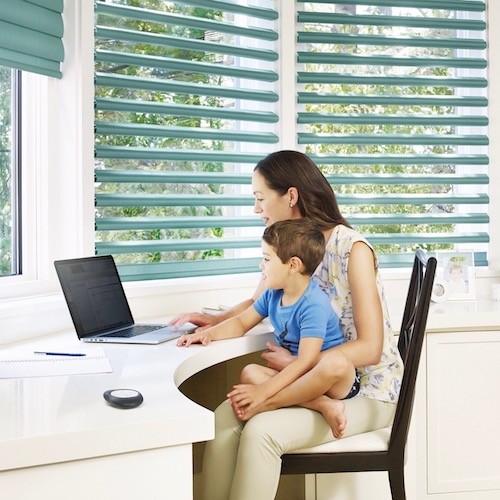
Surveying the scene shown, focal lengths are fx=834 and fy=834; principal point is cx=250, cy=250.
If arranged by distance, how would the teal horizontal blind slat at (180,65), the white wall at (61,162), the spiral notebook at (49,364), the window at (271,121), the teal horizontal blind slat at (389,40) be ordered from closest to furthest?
the spiral notebook at (49,364) < the white wall at (61,162) < the teal horizontal blind slat at (180,65) < the window at (271,121) < the teal horizontal blind slat at (389,40)

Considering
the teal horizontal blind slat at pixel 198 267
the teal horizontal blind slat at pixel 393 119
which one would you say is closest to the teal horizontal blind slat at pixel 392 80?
the teal horizontal blind slat at pixel 393 119

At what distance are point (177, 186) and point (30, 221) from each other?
603 mm

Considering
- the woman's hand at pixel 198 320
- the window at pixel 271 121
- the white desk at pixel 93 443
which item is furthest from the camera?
the window at pixel 271 121

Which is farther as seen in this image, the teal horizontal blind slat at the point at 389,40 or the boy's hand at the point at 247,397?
the teal horizontal blind slat at the point at 389,40

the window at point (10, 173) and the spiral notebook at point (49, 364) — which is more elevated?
the window at point (10, 173)

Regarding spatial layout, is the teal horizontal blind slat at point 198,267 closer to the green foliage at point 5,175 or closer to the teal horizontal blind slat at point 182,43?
the green foliage at point 5,175

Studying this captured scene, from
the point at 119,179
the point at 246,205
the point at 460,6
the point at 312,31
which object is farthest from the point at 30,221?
the point at 460,6

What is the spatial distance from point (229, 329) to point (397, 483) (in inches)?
24.7

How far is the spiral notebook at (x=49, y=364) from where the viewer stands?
1.82 m

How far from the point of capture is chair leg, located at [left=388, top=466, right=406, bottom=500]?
2.15 meters

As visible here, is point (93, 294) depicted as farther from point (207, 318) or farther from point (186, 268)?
point (186, 268)

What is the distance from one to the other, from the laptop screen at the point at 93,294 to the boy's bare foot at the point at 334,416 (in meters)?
0.72

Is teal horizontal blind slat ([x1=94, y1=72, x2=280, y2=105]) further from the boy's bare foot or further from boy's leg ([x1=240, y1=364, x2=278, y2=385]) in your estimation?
the boy's bare foot

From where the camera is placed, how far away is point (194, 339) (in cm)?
226
